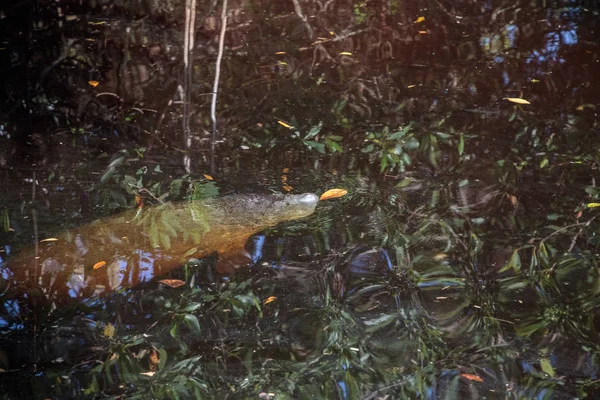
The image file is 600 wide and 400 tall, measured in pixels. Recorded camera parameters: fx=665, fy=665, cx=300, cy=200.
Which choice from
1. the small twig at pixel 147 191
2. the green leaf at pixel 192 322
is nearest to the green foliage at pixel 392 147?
the small twig at pixel 147 191

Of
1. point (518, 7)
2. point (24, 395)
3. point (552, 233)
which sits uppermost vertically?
point (518, 7)

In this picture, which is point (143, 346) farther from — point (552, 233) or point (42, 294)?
point (552, 233)

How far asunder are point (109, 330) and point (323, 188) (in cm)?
135

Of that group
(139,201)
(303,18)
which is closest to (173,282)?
(139,201)

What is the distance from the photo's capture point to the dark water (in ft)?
7.27

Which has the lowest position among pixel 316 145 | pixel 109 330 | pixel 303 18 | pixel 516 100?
pixel 109 330

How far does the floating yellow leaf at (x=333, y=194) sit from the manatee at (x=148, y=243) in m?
0.05

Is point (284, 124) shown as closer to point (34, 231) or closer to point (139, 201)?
point (139, 201)

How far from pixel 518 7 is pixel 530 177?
295 cm

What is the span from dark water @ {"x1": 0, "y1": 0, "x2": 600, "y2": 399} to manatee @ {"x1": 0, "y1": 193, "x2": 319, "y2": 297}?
4 centimetres

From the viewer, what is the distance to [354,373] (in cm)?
217

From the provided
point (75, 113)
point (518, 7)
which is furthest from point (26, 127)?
point (518, 7)

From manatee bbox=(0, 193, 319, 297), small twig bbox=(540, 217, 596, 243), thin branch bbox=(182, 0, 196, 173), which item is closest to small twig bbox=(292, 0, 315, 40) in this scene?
thin branch bbox=(182, 0, 196, 173)

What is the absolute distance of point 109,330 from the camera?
2.37m
